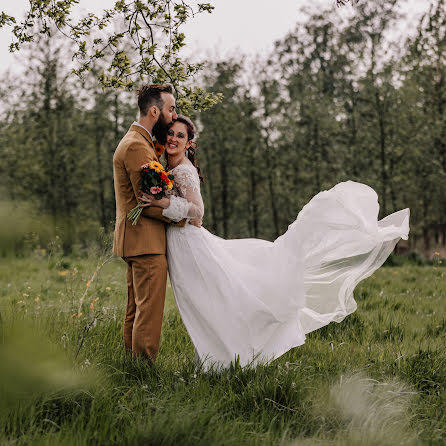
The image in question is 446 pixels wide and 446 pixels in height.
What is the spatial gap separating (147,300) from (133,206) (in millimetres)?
777

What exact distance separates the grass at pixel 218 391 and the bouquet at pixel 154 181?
89 cm

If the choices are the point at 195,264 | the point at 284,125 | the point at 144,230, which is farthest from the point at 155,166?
the point at 284,125

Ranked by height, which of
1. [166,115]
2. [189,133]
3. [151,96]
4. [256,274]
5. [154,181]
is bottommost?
[256,274]

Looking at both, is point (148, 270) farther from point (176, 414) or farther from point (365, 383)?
point (365, 383)

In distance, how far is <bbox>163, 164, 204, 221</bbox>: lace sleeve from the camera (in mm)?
3826

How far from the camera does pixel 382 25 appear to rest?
882 inches

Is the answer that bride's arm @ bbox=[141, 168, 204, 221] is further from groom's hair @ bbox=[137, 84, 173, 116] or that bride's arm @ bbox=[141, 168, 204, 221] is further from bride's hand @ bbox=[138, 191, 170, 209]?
groom's hair @ bbox=[137, 84, 173, 116]

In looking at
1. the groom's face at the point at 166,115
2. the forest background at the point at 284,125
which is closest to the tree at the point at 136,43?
the groom's face at the point at 166,115

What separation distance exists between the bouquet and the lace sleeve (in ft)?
0.47

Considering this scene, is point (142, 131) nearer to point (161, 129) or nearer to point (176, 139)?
point (161, 129)

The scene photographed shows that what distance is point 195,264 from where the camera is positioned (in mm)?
3980

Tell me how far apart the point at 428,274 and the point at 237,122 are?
1265cm

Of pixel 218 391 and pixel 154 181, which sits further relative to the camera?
pixel 154 181

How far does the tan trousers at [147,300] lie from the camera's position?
3.91 meters
